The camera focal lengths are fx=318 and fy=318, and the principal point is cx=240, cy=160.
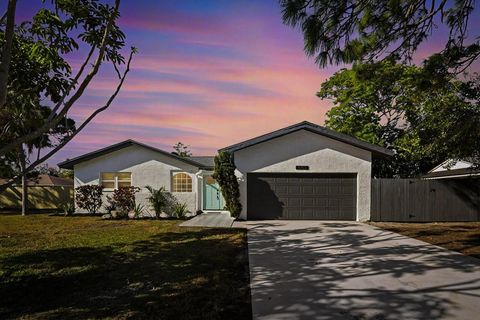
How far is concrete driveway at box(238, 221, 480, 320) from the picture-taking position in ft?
14.9

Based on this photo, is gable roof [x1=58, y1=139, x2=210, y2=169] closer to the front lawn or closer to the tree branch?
the front lawn

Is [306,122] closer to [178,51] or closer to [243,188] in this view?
[243,188]

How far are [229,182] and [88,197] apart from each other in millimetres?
7836

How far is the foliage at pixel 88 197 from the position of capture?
16.5m

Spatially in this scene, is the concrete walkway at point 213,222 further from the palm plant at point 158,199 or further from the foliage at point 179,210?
the palm plant at point 158,199

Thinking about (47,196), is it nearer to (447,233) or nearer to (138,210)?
(138,210)

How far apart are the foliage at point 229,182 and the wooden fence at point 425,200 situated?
6272mm

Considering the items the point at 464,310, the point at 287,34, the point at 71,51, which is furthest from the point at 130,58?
the point at 464,310

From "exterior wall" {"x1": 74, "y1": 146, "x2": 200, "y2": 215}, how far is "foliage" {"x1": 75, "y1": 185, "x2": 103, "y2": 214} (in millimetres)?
382

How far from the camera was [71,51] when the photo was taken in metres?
4.25

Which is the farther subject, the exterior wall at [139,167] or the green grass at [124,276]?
the exterior wall at [139,167]

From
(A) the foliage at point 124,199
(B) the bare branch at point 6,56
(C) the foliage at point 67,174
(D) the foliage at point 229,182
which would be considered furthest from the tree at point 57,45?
(C) the foliage at point 67,174

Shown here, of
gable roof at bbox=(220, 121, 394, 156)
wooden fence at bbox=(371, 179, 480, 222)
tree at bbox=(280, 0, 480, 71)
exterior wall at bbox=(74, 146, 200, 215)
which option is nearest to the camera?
tree at bbox=(280, 0, 480, 71)

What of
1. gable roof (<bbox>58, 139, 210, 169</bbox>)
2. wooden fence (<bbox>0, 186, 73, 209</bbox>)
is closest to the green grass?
gable roof (<bbox>58, 139, 210, 169</bbox>)
